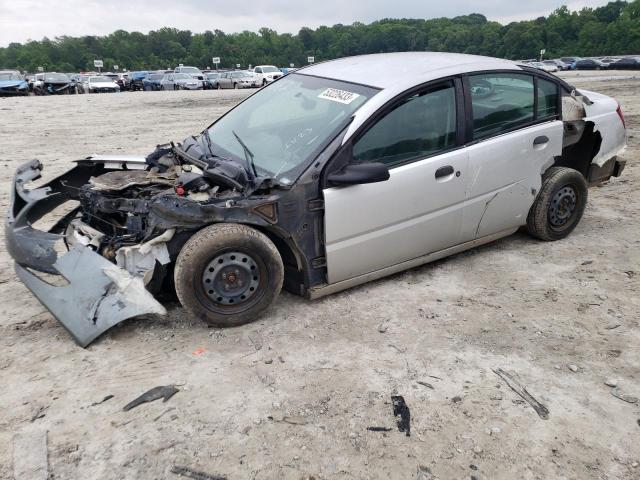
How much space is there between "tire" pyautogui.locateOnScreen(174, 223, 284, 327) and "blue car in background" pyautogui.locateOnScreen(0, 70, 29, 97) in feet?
87.2

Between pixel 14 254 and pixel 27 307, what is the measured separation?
520 mm

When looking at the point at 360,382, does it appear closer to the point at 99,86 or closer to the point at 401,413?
the point at 401,413

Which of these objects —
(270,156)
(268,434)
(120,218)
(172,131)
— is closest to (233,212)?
(270,156)

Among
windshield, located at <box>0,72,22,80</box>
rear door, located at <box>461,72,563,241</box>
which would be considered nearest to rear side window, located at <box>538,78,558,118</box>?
rear door, located at <box>461,72,563,241</box>

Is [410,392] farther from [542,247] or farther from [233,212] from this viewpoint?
[542,247]

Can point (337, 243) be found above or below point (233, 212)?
below

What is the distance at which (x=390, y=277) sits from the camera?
424 centimetres

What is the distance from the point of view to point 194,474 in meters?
2.29

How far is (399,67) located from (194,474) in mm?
3190

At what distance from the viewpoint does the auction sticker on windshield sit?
372 centimetres

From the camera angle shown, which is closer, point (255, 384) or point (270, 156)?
point (255, 384)

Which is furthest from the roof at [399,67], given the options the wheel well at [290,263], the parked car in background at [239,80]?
the parked car in background at [239,80]

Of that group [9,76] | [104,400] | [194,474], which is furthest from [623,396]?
[9,76]

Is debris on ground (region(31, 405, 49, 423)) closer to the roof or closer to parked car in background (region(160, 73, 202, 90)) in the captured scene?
the roof
